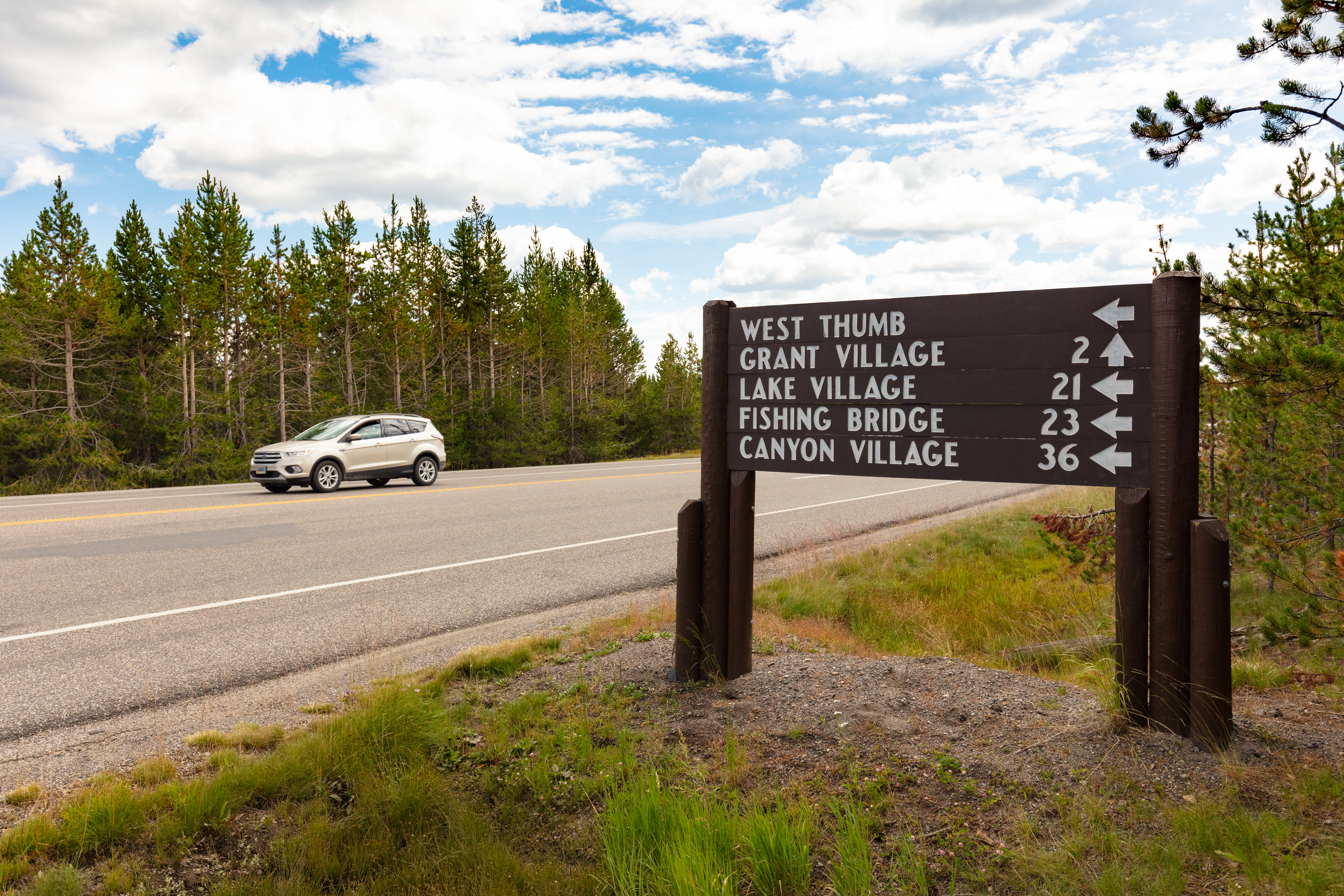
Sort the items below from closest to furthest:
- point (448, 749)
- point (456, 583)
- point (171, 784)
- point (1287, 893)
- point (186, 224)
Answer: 1. point (1287, 893)
2. point (171, 784)
3. point (448, 749)
4. point (456, 583)
5. point (186, 224)

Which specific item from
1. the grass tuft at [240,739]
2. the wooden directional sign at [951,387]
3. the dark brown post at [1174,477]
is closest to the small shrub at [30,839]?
the grass tuft at [240,739]

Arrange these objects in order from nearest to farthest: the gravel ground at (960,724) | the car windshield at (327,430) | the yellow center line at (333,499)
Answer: the gravel ground at (960,724)
the yellow center line at (333,499)
the car windshield at (327,430)

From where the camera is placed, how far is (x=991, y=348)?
3.78 metres

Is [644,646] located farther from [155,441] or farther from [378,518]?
[155,441]

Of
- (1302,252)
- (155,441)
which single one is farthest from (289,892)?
(155,441)

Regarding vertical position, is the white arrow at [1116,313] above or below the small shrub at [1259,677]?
above

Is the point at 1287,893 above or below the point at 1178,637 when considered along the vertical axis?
below

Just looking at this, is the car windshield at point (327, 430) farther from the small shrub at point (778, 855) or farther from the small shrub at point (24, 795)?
the small shrub at point (778, 855)

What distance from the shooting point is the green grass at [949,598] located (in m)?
5.97

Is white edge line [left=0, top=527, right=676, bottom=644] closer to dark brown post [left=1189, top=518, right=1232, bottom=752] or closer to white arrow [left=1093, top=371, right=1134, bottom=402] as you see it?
white arrow [left=1093, top=371, right=1134, bottom=402]

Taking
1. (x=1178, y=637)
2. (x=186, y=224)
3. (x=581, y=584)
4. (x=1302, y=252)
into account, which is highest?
(x=186, y=224)

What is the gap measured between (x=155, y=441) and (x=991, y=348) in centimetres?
3279

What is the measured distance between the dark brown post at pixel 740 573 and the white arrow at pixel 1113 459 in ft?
5.38

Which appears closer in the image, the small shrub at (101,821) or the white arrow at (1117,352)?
the small shrub at (101,821)
